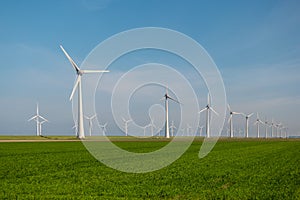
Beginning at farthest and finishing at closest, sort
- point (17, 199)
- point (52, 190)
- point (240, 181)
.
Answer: point (240, 181), point (52, 190), point (17, 199)

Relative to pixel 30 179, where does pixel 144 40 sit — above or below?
above

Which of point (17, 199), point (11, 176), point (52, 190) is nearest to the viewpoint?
point (17, 199)

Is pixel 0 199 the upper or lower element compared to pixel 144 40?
lower

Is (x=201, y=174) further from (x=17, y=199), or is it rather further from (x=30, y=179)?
(x=17, y=199)

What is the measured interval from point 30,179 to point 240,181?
524 inches

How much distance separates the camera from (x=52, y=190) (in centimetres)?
2081

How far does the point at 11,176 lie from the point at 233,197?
52.3ft

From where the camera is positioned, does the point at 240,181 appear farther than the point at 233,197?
Yes

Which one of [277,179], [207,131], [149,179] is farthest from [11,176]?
[207,131]

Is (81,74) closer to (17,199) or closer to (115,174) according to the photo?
(115,174)

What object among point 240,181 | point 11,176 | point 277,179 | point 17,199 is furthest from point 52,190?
point 277,179

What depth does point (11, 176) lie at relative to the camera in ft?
90.2

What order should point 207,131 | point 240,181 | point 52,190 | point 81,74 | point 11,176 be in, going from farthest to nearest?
point 207,131
point 81,74
point 11,176
point 240,181
point 52,190

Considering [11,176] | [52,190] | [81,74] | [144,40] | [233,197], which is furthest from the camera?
[81,74]
